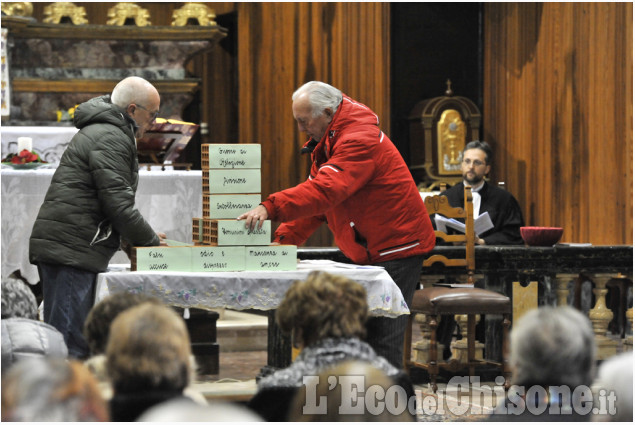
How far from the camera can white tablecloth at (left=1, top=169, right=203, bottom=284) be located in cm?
612

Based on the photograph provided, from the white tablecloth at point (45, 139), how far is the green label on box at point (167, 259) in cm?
320

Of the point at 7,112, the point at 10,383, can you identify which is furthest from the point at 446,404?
the point at 7,112

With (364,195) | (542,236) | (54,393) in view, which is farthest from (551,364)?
(542,236)

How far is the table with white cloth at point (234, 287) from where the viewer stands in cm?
394

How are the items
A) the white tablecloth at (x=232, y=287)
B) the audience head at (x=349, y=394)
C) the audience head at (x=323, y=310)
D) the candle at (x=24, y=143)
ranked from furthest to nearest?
the candle at (x=24, y=143) < the white tablecloth at (x=232, y=287) < the audience head at (x=323, y=310) < the audience head at (x=349, y=394)

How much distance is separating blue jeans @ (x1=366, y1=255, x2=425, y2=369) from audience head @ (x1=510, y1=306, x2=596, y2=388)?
6.41 feet

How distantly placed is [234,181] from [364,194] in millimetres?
614

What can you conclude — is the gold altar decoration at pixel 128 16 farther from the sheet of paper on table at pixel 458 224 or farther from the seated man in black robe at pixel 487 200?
the sheet of paper on table at pixel 458 224

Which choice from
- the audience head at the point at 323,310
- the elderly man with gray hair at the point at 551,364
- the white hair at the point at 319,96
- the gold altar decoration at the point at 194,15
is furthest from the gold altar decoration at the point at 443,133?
the elderly man with gray hair at the point at 551,364

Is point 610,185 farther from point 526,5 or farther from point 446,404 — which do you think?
point 446,404

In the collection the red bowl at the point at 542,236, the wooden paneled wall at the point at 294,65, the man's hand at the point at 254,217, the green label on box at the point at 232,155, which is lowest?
the red bowl at the point at 542,236

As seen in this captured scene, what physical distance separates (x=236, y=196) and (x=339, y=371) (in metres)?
2.07

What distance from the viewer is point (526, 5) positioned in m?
9.26

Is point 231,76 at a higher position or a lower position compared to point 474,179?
higher
